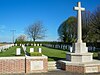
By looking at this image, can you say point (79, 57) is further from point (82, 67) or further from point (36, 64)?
point (36, 64)

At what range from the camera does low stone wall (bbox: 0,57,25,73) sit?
11438 millimetres

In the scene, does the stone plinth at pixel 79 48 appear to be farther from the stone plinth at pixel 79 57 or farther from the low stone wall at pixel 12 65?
the low stone wall at pixel 12 65

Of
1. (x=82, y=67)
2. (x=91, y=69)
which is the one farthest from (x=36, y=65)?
(x=91, y=69)

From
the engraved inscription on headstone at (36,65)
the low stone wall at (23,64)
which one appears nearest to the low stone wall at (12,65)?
the low stone wall at (23,64)

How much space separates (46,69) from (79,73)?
81.8 inches

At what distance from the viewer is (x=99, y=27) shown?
4012 cm

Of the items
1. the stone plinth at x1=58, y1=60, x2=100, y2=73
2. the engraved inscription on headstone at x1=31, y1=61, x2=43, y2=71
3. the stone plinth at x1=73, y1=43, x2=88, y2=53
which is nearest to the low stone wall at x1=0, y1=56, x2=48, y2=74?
the engraved inscription on headstone at x1=31, y1=61, x2=43, y2=71

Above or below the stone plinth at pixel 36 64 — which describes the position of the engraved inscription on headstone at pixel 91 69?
below

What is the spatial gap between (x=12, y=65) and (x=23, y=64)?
663 mm

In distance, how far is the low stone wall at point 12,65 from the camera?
1144 centimetres

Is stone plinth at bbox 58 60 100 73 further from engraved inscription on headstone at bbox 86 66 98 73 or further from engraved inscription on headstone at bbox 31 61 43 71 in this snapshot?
engraved inscription on headstone at bbox 31 61 43 71

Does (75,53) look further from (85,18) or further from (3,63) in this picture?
Answer: (85,18)

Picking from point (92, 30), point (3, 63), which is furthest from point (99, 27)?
point (3, 63)

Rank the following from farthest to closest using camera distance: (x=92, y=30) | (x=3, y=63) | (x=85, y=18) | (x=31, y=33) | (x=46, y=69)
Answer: (x=31, y=33) → (x=85, y=18) → (x=92, y=30) → (x=46, y=69) → (x=3, y=63)
